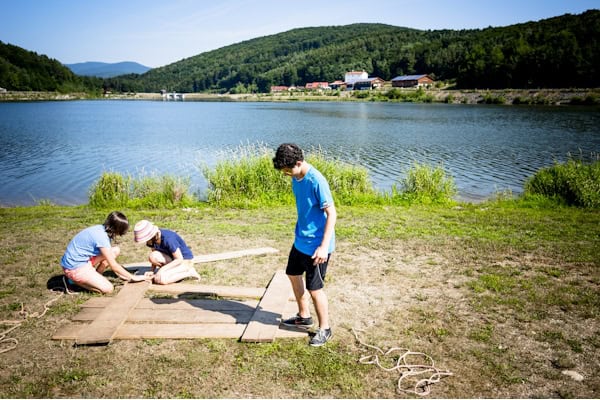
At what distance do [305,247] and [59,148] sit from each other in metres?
29.9

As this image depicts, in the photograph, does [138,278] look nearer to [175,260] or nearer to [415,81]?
[175,260]

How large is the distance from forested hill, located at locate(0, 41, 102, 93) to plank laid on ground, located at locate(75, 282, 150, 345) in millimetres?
156716

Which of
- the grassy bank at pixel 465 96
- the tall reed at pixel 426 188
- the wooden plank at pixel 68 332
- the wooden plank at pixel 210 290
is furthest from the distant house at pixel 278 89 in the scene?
the wooden plank at pixel 68 332

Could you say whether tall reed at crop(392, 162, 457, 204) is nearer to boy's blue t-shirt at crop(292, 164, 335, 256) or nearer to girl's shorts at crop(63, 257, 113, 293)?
boy's blue t-shirt at crop(292, 164, 335, 256)

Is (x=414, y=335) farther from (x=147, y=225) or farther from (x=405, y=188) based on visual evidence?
(x=405, y=188)

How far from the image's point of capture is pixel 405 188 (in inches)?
557

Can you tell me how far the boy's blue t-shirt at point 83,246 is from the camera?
5.90m

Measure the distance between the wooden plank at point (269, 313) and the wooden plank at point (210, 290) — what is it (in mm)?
241

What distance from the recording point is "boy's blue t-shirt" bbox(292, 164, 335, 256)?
13.4 feet

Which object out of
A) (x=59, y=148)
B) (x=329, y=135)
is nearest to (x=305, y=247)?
(x=59, y=148)

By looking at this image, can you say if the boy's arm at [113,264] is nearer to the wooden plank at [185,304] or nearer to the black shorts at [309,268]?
the wooden plank at [185,304]

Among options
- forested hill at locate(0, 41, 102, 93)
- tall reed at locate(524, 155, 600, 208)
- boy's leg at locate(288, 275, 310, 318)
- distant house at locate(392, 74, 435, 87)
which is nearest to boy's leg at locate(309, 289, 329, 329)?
boy's leg at locate(288, 275, 310, 318)

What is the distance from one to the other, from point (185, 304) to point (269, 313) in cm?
127

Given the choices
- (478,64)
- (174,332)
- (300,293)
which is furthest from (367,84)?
(174,332)
